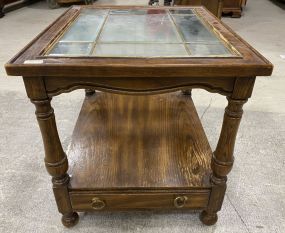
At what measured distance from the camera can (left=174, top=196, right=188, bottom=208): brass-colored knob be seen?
76 cm

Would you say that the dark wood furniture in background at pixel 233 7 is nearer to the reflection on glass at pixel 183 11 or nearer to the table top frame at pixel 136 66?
the reflection on glass at pixel 183 11

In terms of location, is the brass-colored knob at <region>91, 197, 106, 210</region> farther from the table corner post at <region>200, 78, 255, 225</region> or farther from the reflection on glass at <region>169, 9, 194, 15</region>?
the reflection on glass at <region>169, 9, 194, 15</region>

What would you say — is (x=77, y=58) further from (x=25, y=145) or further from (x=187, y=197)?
(x=25, y=145)

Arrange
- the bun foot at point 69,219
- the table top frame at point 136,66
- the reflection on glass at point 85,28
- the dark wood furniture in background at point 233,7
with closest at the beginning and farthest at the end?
1. the table top frame at point 136,66
2. the reflection on glass at point 85,28
3. the bun foot at point 69,219
4. the dark wood furniture in background at point 233,7

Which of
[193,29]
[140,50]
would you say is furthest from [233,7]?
[140,50]

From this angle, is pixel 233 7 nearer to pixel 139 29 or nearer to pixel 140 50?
pixel 139 29

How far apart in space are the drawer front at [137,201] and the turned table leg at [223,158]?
0.11 ft

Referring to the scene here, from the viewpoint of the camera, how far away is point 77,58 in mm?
572

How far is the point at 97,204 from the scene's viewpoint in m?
0.76

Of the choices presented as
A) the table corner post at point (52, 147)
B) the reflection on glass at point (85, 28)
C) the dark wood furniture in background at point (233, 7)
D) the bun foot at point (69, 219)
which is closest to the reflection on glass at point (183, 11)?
the reflection on glass at point (85, 28)

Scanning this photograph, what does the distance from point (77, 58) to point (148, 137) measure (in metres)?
0.44

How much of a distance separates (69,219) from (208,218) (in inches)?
17.0

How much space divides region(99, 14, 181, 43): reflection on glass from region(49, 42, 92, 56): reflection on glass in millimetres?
66

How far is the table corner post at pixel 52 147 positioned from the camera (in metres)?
0.57
